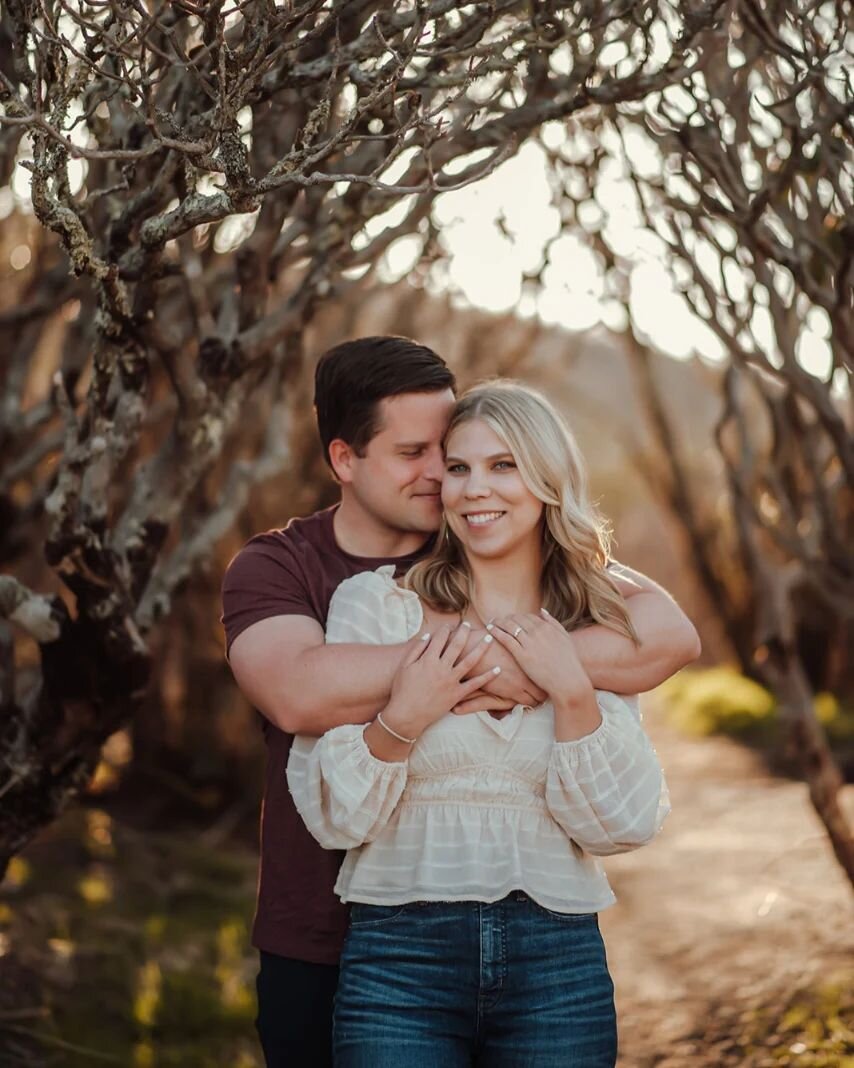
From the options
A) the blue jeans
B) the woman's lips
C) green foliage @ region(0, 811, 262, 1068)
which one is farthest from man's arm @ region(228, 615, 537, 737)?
green foliage @ region(0, 811, 262, 1068)

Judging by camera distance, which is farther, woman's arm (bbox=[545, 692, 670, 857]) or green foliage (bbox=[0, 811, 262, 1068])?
green foliage (bbox=[0, 811, 262, 1068])

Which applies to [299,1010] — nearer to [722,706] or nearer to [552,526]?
[552,526]

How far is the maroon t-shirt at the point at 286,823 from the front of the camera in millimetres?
2568

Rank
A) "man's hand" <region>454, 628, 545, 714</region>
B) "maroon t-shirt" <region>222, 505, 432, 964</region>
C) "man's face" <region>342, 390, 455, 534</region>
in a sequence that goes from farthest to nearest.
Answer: "man's face" <region>342, 390, 455, 534</region>
"maroon t-shirt" <region>222, 505, 432, 964</region>
"man's hand" <region>454, 628, 545, 714</region>

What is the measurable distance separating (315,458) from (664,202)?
3.18 m

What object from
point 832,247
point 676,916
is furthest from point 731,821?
point 832,247

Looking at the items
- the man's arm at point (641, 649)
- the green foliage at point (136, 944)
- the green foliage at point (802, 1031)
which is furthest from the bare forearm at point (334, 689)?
the green foliage at point (802, 1031)

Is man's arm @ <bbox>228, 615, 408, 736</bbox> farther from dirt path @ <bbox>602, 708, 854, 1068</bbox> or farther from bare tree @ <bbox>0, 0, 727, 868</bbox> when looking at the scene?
dirt path @ <bbox>602, 708, 854, 1068</bbox>

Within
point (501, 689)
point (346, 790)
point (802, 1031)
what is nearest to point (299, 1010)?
point (346, 790)

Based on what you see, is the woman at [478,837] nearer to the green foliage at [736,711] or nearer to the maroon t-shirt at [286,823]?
the maroon t-shirt at [286,823]

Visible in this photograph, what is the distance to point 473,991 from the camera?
2350 millimetres

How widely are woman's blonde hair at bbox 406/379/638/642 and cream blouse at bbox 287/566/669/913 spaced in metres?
0.26

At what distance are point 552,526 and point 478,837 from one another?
64cm

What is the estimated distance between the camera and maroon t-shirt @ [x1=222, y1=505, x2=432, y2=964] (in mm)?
2568
